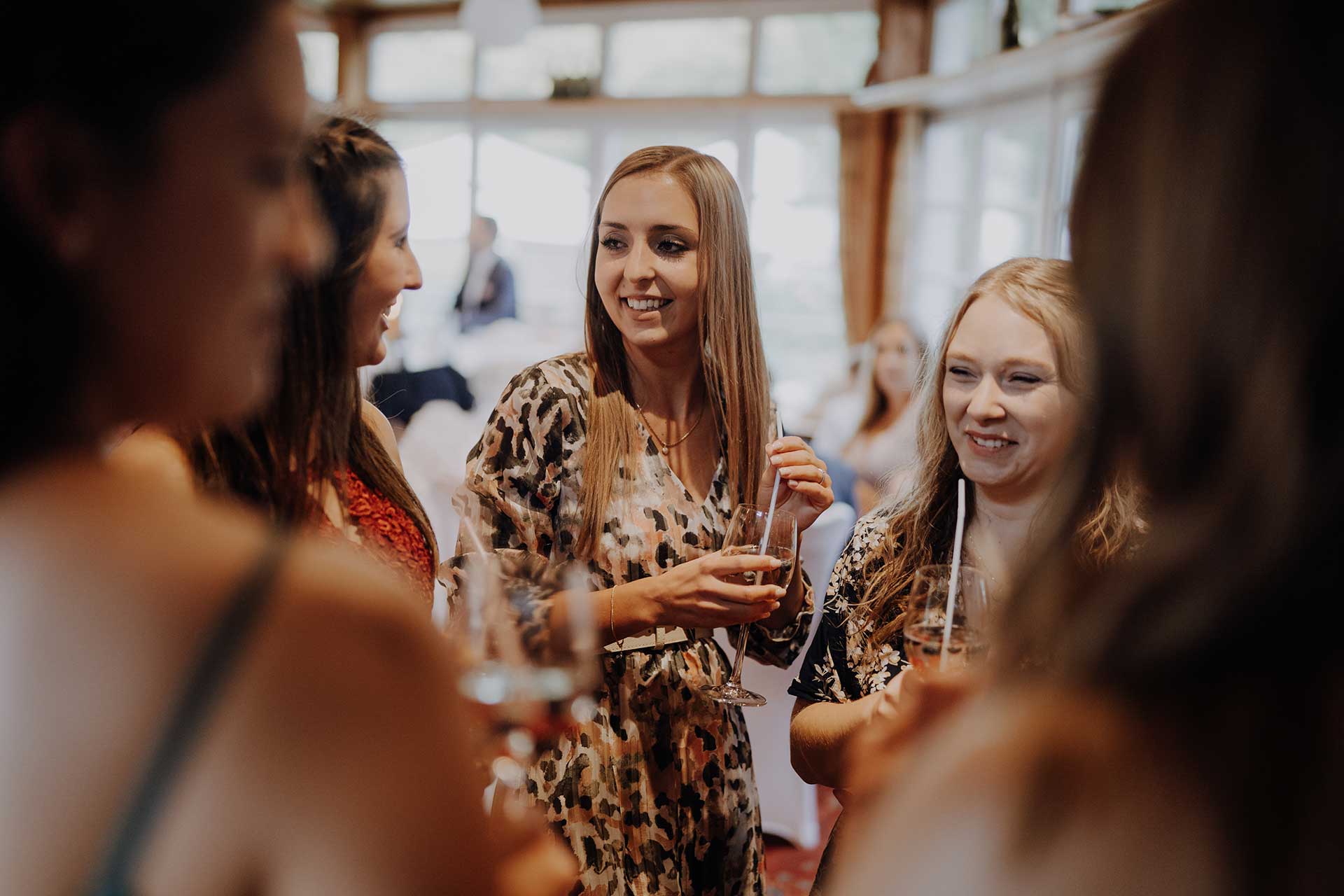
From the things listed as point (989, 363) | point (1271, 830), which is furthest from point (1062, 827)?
point (989, 363)

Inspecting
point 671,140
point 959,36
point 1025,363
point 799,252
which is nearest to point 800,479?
point 1025,363

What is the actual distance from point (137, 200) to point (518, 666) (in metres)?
0.44

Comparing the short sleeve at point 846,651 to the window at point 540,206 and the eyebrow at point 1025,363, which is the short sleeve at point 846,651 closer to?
the eyebrow at point 1025,363

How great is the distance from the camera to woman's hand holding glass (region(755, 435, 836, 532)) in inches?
76.5

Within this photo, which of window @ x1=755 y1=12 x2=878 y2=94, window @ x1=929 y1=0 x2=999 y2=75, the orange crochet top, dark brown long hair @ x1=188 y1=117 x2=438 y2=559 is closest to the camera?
dark brown long hair @ x1=188 y1=117 x2=438 y2=559

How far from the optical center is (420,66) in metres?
11.6

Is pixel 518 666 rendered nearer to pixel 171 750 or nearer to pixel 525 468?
pixel 171 750

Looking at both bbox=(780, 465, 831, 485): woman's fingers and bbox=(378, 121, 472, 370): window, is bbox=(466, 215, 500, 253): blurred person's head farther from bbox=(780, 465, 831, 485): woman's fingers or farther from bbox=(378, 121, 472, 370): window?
bbox=(780, 465, 831, 485): woman's fingers

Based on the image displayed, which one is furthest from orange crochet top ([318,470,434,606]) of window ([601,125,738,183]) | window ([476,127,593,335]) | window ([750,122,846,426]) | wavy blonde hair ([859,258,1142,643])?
window ([476,127,593,335])

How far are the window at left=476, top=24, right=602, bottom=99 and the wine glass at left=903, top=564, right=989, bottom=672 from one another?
1021 centimetres

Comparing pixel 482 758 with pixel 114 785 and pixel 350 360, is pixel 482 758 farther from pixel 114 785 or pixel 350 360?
pixel 350 360

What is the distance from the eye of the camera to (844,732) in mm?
1647

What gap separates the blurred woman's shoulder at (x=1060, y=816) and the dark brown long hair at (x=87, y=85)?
56cm

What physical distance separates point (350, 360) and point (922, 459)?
1051 mm
